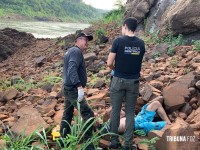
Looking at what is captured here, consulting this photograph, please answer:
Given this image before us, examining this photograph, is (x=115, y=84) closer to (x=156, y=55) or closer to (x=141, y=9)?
(x=156, y=55)

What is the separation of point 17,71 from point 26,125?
7746 mm

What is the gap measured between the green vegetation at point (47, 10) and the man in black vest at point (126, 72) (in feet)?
137

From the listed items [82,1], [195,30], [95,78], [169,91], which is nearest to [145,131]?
[169,91]

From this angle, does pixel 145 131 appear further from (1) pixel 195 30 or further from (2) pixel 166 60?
(1) pixel 195 30

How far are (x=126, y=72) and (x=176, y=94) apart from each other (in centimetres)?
149

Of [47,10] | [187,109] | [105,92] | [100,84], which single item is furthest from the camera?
[47,10]

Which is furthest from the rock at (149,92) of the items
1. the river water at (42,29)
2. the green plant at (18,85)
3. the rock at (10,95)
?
the river water at (42,29)

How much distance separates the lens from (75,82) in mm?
4801

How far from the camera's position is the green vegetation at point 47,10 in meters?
50.0

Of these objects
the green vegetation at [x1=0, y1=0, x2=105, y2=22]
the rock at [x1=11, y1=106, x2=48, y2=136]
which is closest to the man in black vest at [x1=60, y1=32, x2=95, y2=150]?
the rock at [x1=11, y1=106, x2=48, y2=136]

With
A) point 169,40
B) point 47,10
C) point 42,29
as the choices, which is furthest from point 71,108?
point 47,10

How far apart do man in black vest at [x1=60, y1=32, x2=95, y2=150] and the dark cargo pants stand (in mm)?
325

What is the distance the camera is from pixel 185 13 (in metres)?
10.2

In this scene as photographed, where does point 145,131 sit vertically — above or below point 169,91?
below
